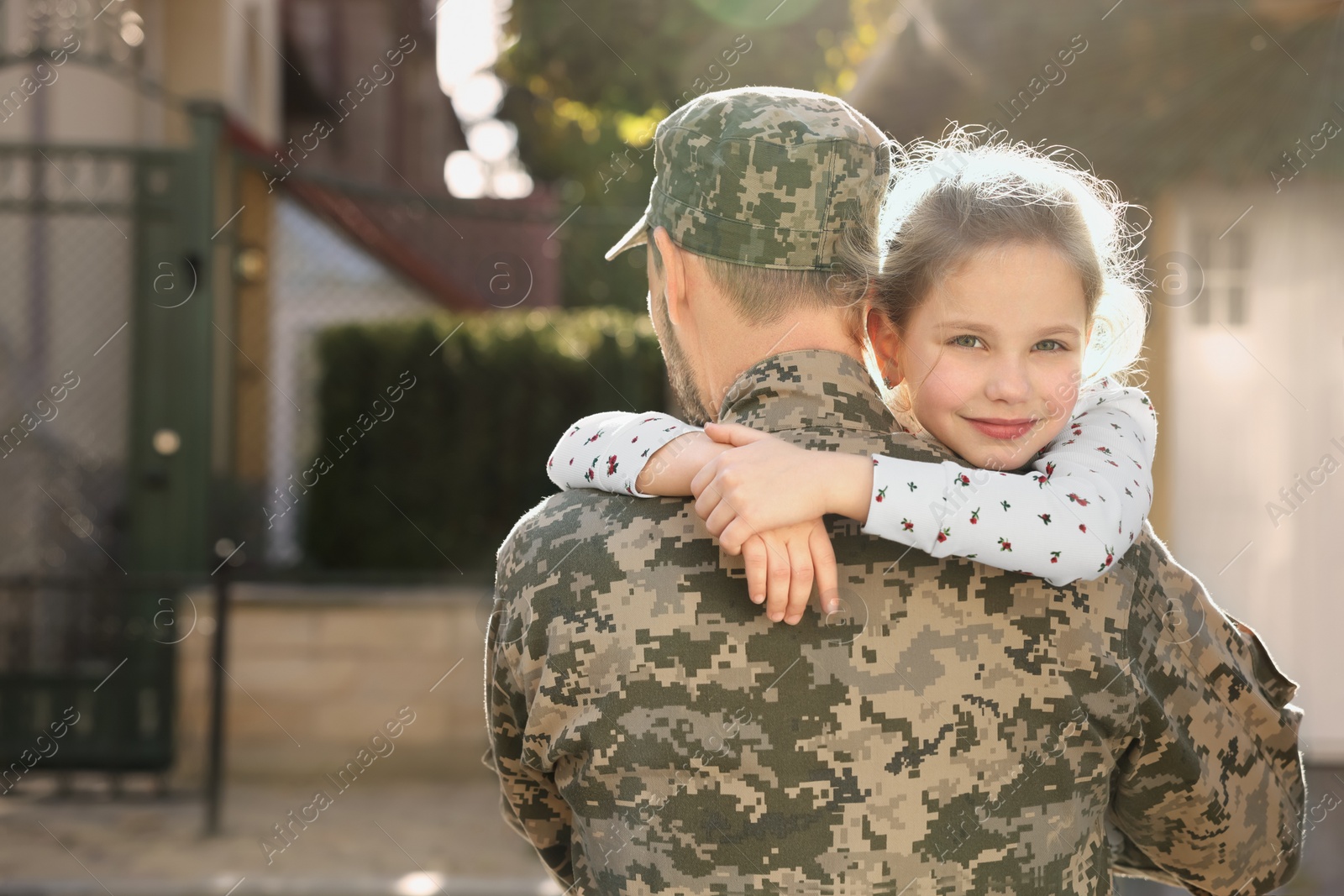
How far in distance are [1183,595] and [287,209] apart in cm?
1094

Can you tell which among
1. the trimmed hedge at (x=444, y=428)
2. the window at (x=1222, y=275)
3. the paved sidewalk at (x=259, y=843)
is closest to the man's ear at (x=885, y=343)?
the paved sidewalk at (x=259, y=843)

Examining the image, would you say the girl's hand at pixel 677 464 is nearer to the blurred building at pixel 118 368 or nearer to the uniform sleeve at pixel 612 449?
the uniform sleeve at pixel 612 449

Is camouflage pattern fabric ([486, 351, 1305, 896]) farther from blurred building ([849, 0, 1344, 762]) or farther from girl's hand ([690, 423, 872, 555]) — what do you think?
blurred building ([849, 0, 1344, 762])

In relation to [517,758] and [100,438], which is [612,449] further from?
[100,438]

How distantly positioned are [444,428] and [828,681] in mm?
6745

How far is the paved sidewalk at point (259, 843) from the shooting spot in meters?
4.77

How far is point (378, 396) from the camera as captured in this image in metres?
7.86

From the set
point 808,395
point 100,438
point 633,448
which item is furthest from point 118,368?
point 808,395

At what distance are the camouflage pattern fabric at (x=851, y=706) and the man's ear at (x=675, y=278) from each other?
201 millimetres

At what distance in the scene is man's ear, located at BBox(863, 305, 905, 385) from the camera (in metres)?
1.64

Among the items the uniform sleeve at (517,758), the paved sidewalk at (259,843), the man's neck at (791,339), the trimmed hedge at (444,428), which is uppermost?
the man's neck at (791,339)

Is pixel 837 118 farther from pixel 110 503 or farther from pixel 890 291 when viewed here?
pixel 110 503

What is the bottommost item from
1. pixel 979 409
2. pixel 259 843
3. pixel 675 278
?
pixel 259 843

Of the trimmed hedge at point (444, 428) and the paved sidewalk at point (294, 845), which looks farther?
the trimmed hedge at point (444, 428)
